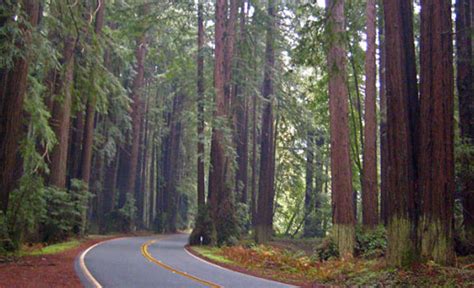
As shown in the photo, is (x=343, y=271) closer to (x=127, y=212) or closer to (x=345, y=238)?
(x=345, y=238)

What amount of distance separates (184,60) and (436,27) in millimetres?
21167

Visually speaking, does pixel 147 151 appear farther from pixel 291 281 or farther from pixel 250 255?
pixel 291 281

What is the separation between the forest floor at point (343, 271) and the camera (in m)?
10.2

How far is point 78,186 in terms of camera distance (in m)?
25.3

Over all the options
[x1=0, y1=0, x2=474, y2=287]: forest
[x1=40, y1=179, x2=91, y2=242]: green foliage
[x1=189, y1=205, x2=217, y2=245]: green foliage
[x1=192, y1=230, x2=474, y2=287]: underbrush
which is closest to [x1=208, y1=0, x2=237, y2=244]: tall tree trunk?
[x1=0, y1=0, x2=474, y2=287]: forest

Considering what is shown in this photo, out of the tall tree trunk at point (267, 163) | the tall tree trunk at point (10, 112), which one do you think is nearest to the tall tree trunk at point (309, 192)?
the tall tree trunk at point (267, 163)

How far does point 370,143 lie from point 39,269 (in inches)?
551

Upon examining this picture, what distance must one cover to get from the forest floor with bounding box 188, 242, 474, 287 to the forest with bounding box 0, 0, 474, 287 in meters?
0.13

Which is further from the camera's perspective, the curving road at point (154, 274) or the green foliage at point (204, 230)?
the green foliage at point (204, 230)

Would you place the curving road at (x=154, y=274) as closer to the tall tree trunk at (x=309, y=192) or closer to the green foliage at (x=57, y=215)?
the green foliage at (x=57, y=215)

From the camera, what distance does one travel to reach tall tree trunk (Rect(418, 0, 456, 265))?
36.3ft

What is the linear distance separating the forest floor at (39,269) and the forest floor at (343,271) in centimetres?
493

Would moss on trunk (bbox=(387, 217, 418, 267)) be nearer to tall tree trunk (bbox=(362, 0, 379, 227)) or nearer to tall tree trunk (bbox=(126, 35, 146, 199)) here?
tall tree trunk (bbox=(362, 0, 379, 227))

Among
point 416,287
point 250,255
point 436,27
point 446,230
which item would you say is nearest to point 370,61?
point 250,255
